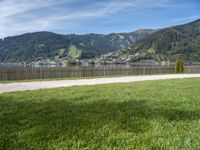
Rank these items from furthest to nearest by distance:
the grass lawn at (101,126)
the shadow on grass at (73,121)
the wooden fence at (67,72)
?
the wooden fence at (67,72) < the shadow on grass at (73,121) < the grass lawn at (101,126)

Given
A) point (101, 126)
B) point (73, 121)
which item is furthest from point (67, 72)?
point (101, 126)

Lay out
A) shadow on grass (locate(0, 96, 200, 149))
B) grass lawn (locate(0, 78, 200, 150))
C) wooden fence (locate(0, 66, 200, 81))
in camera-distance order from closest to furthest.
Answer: grass lawn (locate(0, 78, 200, 150)) → shadow on grass (locate(0, 96, 200, 149)) → wooden fence (locate(0, 66, 200, 81))

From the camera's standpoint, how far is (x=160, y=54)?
184 meters

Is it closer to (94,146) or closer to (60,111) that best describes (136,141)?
(94,146)

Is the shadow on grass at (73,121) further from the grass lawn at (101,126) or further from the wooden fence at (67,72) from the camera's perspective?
the wooden fence at (67,72)

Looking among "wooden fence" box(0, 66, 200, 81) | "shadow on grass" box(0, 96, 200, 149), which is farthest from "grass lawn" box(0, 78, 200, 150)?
"wooden fence" box(0, 66, 200, 81)

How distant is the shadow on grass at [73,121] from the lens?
5.32m

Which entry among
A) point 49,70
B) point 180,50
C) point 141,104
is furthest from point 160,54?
point 141,104

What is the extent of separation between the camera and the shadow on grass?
5324 millimetres

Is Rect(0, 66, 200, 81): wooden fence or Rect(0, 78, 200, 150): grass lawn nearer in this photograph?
Rect(0, 78, 200, 150): grass lawn

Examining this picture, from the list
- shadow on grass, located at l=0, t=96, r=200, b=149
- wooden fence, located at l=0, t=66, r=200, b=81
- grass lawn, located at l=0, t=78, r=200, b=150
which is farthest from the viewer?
wooden fence, located at l=0, t=66, r=200, b=81

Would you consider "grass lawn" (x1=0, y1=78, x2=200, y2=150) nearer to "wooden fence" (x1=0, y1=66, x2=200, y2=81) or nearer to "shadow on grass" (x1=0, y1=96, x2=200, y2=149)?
"shadow on grass" (x1=0, y1=96, x2=200, y2=149)

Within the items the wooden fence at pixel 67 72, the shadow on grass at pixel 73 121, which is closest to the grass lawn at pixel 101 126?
the shadow on grass at pixel 73 121

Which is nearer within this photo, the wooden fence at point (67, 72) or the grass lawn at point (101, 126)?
the grass lawn at point (101, 126)
